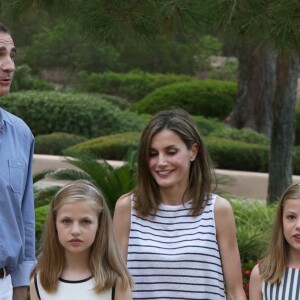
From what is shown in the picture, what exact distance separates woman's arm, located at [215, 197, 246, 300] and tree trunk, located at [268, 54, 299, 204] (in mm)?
5276

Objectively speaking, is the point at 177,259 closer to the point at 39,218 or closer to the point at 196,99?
the point at 39,218

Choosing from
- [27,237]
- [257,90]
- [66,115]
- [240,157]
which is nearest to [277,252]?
[27,237]

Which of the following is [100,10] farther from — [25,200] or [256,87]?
[256,87]

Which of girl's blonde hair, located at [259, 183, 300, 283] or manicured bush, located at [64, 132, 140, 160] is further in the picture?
manicured bush, located at [64, 132, 140, 160]

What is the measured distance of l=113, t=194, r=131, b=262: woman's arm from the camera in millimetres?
3404

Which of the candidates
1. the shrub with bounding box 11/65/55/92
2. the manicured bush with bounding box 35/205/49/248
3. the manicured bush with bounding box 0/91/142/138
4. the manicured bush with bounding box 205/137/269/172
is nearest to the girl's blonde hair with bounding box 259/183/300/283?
the manicured bush with bounding box 35/205/49/248

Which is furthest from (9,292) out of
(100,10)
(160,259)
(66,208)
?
(100,10)

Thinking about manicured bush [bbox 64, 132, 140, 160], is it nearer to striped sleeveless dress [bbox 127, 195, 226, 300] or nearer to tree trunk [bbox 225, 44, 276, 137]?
tree trunk [bbox 225, 44, 276, 137]

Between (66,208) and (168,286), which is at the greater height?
(66,208)

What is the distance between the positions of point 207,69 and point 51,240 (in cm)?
2889

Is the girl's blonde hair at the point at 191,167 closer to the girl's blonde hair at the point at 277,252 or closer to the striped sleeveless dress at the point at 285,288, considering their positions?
the girl's blonde hair at the point at 277,252

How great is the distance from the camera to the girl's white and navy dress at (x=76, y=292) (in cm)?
317

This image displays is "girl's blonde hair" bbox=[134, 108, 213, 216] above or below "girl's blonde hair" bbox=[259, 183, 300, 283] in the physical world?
above

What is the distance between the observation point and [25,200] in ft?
10.9
